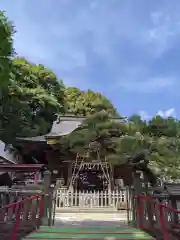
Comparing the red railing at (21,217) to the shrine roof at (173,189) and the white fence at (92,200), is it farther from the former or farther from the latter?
the white fence at (92,200)

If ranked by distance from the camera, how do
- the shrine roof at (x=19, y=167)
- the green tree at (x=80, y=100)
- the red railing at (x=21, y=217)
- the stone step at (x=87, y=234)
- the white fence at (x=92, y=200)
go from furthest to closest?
the green tree at (x=80, y=100)
the shrine roof at (x=19, y=167)
the white fence at (x=92, y=200)
the stone step at (x=87, y=234)
the red railing at (x=21, y=217)

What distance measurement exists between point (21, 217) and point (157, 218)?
110 inches

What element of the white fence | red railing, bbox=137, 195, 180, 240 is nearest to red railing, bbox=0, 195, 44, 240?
red railing, bbox=137, 195, 180, 240

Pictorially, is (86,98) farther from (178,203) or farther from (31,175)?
(178,203)

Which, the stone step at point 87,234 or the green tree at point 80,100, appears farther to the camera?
the green tree at point 80,100

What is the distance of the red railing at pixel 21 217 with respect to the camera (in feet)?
14.3

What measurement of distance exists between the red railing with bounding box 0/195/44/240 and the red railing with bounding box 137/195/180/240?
7.46 ft

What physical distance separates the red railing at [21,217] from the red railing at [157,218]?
2275 mm

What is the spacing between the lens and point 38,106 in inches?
971

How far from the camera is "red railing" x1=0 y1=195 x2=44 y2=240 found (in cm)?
435

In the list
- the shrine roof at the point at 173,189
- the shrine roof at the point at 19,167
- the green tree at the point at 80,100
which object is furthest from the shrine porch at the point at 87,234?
the green tree at the point at 80,100

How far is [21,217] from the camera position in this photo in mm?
5219

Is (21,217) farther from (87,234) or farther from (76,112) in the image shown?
(76,112)

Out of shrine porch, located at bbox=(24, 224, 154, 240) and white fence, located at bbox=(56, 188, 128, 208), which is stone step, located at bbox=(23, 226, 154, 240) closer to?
shrine porch, located at bbox=(24, 224, 154, 240)
